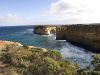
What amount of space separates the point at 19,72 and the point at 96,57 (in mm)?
4810

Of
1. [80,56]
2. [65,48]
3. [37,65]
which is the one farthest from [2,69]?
[65,48]

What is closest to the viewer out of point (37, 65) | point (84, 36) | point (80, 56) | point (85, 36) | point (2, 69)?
point (37, 65)

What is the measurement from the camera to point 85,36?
49094mm

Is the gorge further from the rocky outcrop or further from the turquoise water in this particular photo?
the rocky outcrop

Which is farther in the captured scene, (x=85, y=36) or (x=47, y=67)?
(x=85, y=36)

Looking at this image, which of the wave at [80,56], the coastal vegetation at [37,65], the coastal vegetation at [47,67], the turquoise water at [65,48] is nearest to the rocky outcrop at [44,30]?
the turquoise water at [65,48]

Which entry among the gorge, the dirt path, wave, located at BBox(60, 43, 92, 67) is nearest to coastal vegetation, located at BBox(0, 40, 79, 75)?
the dirt path

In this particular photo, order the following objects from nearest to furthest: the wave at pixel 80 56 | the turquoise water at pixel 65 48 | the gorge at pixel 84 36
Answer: the wave at pixel 80 56 < the turquoise water at pixel 65 48 < the gorge at pixel 84 36

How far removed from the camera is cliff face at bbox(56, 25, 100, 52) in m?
43.7

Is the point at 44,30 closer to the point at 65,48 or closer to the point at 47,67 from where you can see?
the point at 65,48

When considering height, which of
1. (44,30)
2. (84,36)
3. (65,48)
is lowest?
(65,48)

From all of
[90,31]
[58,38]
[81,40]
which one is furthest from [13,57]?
[58,38]

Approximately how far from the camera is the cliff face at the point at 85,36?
43662 millimetres

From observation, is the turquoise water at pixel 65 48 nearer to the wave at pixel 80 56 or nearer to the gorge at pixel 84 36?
the wave at pixel 80 56
